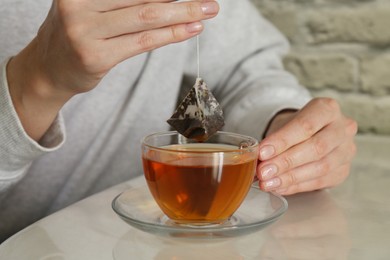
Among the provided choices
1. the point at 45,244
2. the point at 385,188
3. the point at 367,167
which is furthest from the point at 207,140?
the point at 367,167

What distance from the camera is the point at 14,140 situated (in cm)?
91

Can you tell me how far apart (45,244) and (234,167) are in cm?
24

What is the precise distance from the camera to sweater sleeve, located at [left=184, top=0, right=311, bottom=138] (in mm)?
1298

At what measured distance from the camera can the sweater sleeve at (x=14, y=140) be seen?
2.91 ft

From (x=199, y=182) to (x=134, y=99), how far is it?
60 cm

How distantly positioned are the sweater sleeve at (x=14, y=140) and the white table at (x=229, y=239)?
0.11m

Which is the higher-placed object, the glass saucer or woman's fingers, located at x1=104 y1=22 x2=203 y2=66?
woman's fingers, located at x1=104 y1=22 x2=203 y2=66

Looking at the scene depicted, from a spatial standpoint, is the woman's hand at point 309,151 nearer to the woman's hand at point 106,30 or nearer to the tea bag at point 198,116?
the tea bag at point 198,116

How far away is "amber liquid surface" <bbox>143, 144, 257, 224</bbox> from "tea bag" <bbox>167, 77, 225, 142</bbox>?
25mm

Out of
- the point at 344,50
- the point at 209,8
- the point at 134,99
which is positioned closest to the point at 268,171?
the point at 209,8

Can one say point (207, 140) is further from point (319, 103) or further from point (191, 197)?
point (319, 103)

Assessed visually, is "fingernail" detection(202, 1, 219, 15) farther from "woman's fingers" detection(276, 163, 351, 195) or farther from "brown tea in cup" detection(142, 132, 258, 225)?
"woman's fingers" detection(276, 163, 351, 195)

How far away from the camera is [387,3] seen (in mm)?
1558

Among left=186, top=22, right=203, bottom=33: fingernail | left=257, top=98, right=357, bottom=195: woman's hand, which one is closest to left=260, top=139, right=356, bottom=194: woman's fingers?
left=257, top=98, right=357, bottom=195: woman's hand
